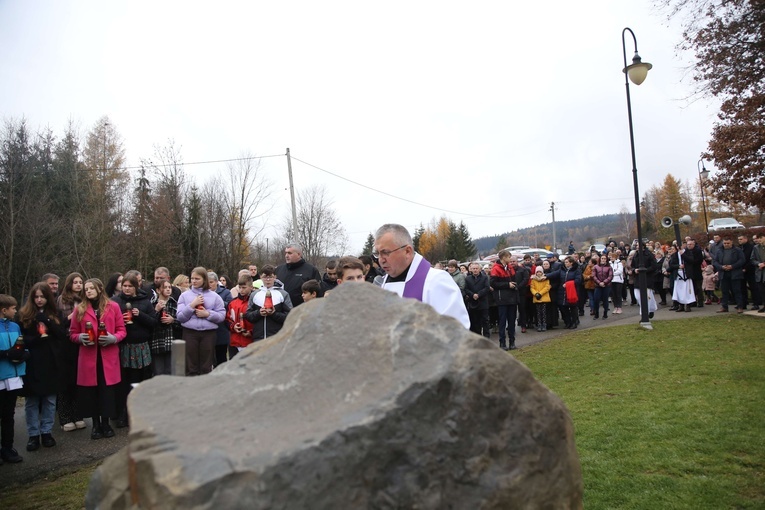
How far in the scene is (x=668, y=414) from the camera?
614cm

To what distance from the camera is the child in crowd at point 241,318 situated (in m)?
7.73

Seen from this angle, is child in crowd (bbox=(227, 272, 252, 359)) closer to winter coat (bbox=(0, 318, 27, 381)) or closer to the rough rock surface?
winter coat (bbox=(0, 318, 27, 381))

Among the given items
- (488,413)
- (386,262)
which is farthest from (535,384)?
(386,262)

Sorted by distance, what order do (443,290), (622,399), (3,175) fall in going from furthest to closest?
(3,175) < (622,399) < (443,290)

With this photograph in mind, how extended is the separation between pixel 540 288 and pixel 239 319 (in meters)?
8.64

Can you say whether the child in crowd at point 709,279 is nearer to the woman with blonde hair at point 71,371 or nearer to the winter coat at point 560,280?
the winter coat at point 560,280

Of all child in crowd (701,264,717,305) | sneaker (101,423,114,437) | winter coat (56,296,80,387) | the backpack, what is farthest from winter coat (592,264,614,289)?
winter coat (56,296,80,387)

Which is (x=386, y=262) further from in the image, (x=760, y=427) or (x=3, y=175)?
(x=3, y=175)

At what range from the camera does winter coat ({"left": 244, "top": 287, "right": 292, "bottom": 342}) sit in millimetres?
7234

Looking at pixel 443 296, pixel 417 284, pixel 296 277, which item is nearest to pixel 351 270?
pixel 417 284

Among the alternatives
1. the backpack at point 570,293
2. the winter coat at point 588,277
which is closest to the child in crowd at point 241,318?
the backpack at point 570,293

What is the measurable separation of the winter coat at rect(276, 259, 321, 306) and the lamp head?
8.81 m

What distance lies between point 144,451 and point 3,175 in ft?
86.7

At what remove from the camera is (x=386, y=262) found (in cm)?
378
